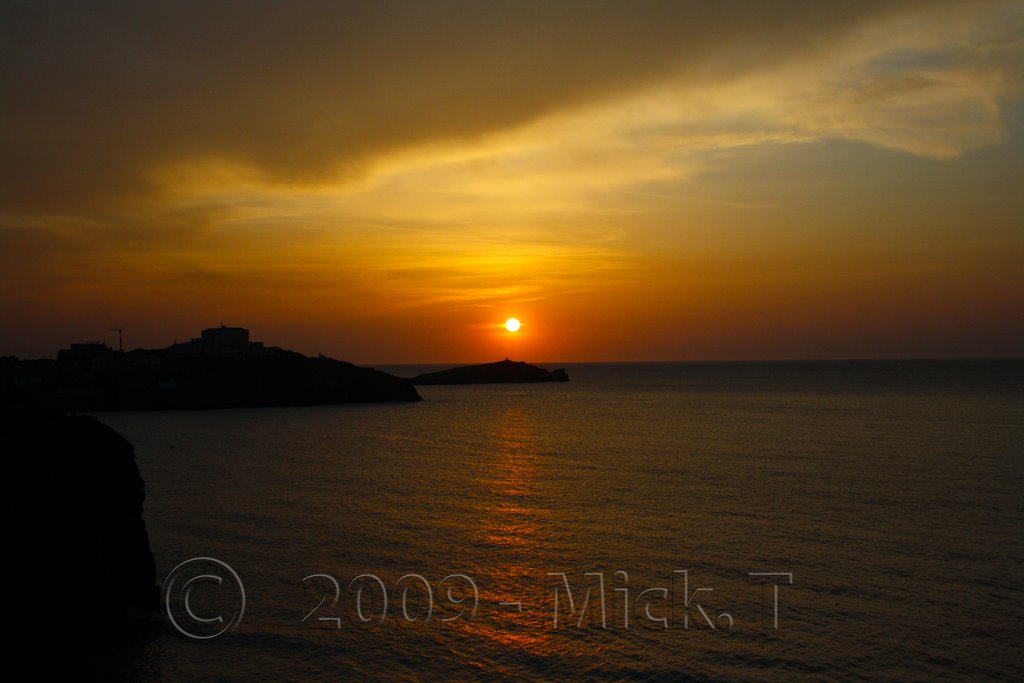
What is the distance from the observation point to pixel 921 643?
19250 millimetres

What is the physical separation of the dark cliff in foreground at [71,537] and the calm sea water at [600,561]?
1.56 m

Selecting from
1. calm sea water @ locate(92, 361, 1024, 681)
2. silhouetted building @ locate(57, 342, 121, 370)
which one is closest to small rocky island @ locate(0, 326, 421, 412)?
silhouetted building @ locate(57, 342, 121, 370)

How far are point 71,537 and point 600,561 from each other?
17.0 meters

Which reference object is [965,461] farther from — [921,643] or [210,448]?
[210,448]

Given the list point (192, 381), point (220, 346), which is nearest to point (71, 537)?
point (192, 381)

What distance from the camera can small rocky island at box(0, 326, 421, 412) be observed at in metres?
136

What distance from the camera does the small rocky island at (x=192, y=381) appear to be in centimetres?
13575

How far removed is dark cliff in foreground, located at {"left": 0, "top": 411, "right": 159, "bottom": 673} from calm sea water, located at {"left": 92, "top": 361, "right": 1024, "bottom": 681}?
1561 millimetres

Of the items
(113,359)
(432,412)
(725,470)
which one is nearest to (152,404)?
(113,359)

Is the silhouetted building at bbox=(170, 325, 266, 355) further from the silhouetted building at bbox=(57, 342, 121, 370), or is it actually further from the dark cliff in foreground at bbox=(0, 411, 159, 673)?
the dark cliff in foreground at bbox=(0, 411, 159, 673)

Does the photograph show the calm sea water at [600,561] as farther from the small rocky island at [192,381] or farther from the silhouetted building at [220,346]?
the silhouetted building at [220,346]

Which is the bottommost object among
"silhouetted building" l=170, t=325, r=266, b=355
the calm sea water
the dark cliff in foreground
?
the calm sea water

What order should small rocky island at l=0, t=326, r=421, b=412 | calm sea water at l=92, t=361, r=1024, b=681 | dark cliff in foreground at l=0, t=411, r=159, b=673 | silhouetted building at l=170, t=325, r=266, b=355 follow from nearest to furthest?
calm sea water at l=92, t=361, r=1024, b=681 < dark cliff in foreground at l=0, t=411, r=159, b=673 < small rocky island at l=0, t=326, r=421, b=412 < silhouetted building at l=170, t=325, r=266, b=355

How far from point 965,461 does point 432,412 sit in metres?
88.5
